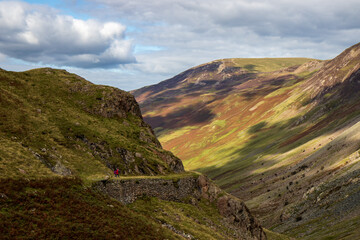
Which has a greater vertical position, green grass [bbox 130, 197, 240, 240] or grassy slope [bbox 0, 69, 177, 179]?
grassy slope [bbox 0, 69, 177, 179]

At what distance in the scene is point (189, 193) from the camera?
4772 cm

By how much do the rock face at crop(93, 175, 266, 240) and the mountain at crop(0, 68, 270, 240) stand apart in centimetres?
14

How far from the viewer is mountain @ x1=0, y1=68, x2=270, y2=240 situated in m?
27.1

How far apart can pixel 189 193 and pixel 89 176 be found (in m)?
15.8

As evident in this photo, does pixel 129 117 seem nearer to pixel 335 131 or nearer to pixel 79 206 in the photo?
pixel 79 206

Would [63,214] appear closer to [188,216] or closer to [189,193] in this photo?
[188,216]

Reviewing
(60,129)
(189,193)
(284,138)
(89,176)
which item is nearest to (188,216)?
(189,193)

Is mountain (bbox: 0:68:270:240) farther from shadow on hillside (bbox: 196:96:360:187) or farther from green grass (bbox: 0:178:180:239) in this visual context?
shadow on hillside (bbox: 196:96:360:187)

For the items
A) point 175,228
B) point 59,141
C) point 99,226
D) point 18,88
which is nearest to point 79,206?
point 99,226

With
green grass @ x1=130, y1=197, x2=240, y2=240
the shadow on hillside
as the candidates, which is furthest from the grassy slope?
the shadow on hillside

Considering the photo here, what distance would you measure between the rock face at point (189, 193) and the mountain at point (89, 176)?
0.14 m

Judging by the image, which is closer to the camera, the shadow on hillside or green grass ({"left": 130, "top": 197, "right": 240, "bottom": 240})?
green grass ({"left": 130, "top": 197, "right": 240, "bottom": 240})

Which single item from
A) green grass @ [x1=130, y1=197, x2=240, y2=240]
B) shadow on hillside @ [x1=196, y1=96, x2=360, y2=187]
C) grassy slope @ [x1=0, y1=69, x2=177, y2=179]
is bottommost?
green grass @ [x1=130, y1=197, x2=240, y2=240]

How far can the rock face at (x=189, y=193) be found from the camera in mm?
38406
